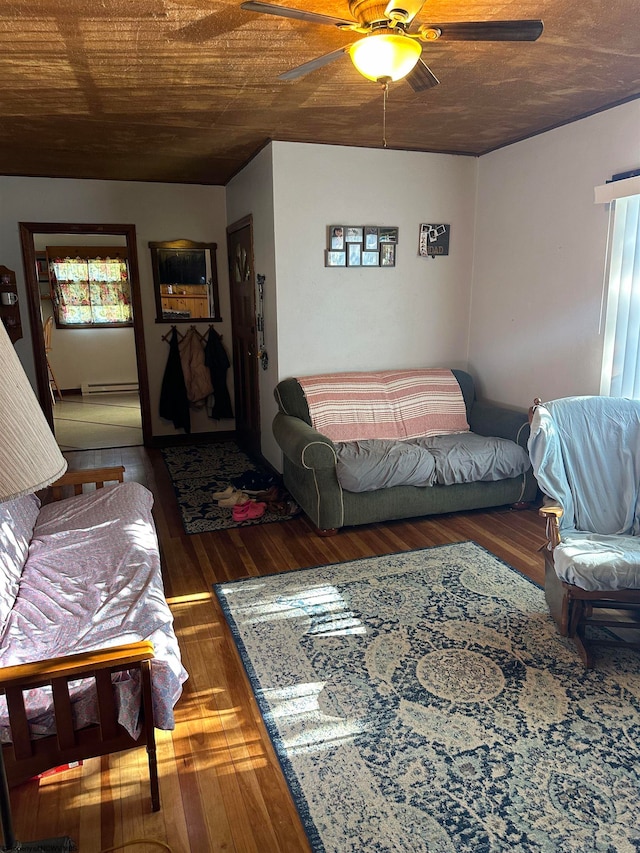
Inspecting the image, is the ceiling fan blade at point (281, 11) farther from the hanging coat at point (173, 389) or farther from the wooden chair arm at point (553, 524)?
the hanging coat at point (173, 389)

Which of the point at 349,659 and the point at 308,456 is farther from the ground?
the point at 308,456

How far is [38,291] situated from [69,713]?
15.1ft

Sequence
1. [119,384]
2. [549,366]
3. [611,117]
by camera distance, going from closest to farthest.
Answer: [611,117] < [549,366] < [119,384]

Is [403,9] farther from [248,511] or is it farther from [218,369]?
[218,369]

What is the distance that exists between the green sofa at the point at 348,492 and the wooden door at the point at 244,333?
0.88 metres

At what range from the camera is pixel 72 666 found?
5.02 feet

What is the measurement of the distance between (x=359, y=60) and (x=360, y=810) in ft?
7.83

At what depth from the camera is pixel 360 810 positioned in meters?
1.71

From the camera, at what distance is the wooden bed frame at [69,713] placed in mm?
1521

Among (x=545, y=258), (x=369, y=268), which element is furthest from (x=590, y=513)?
(x=369, y=268)

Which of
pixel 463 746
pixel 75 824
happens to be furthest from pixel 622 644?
pixel 75 824

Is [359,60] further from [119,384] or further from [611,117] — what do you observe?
[119,384]

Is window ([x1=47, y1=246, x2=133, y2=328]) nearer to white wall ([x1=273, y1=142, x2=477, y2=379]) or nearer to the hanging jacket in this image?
the hanging jacket

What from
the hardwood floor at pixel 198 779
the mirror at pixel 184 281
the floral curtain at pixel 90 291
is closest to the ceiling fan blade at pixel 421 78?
the hardwood floor at pixel 198 779
